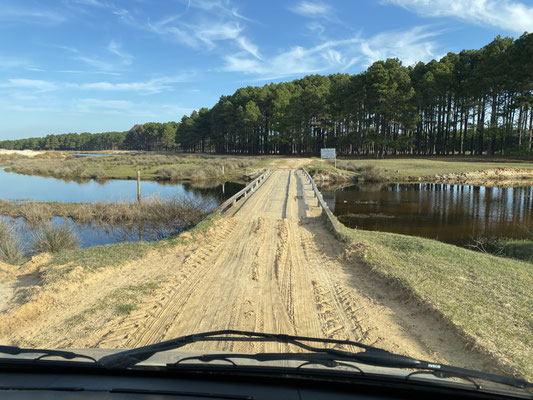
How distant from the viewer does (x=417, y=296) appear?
5.39m

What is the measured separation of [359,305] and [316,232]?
5.74 meters

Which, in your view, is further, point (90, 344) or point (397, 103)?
point (397, 103)

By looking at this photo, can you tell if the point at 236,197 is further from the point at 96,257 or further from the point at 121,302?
the point at 121,302

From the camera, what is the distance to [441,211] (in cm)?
1895

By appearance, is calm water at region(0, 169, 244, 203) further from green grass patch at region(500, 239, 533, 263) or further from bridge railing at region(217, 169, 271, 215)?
green grass patch at region(500, 239, 533, 263)

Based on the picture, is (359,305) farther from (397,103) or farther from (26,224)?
(397,103)

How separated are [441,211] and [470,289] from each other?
14714 millimetres

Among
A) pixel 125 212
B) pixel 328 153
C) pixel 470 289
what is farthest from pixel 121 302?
pixel 328 153

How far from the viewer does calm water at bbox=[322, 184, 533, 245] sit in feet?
48.0

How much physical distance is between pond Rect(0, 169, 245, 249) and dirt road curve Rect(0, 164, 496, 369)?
6305 mm

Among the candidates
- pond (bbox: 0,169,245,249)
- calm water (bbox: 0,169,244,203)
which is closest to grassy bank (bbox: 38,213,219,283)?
pond (bbox: 0,169,245,249)

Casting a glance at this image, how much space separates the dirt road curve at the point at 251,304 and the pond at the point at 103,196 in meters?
6.30

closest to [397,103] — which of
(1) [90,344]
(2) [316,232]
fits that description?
(2) [316,232]

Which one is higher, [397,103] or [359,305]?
[397,103]
